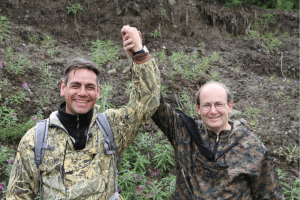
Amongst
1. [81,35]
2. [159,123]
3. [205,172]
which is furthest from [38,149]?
[81,35]

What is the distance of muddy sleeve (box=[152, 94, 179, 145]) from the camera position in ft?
7.93

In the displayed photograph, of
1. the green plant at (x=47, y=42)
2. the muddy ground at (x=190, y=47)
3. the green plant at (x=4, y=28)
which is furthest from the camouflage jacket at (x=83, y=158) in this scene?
the green plant at (x=4, y=28)

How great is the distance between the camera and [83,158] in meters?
2.06

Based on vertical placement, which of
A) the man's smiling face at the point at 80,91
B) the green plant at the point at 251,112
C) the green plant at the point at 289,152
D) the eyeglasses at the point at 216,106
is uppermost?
the man's smiling face at the point at 80,91

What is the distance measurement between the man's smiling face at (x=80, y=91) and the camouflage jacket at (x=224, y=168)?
68 centimetres

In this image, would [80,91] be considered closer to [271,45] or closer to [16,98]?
[16,98]

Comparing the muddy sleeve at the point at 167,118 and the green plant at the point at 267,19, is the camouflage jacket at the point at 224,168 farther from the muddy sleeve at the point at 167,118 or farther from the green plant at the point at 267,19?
the green plant at the point at 267,19

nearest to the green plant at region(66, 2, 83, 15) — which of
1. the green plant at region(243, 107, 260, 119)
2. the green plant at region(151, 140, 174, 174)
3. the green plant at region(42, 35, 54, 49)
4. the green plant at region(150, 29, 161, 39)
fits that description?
the green plant at region(42, 35, 54, 49)

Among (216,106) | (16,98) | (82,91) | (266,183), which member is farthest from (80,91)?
(16,98)

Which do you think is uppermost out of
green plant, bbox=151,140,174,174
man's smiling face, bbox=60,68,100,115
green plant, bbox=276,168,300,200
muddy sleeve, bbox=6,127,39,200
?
man's smiling face, bbox=60,68,100,115

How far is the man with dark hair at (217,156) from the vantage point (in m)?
2.21

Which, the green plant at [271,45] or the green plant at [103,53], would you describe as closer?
the green plant at [103,53]

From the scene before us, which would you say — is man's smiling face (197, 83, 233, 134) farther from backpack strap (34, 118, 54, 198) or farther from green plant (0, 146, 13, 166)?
green plant (0, 146, 13, 166)

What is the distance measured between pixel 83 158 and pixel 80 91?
557mm
